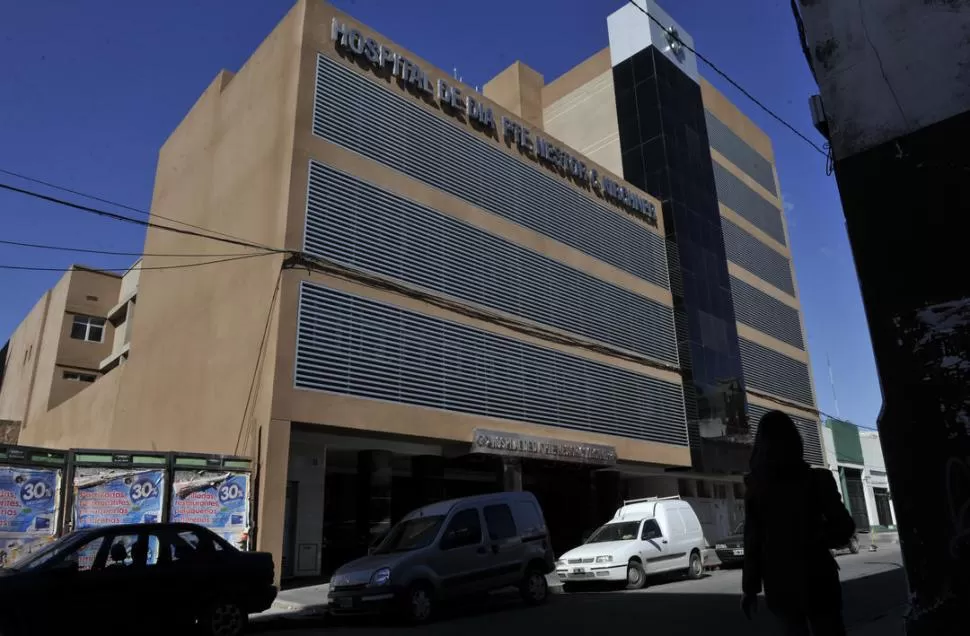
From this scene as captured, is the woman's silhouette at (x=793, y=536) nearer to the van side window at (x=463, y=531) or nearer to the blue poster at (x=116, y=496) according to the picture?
the van side window at (x=463, y=531)

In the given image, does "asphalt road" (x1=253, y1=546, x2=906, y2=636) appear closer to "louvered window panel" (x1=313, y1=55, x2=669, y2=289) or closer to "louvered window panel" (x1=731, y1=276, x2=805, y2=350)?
"louvered window panel" (x1=313, y1=55, x2=669, y2=289)

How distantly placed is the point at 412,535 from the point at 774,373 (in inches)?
1067

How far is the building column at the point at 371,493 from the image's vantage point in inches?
754

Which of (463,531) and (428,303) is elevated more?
(428,303)

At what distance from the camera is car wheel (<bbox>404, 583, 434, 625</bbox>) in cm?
1005

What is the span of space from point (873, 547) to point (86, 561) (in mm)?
27993

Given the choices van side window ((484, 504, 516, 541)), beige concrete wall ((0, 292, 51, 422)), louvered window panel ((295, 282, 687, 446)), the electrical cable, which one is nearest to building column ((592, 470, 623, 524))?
louvered window panel ((295, 282, 687, 446))

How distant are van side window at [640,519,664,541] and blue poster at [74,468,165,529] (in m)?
10.5

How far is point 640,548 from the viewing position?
15.4 m

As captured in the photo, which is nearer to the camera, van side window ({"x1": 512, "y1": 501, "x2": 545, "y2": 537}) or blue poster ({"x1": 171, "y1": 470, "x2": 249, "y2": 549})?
van side window ({"x1": 512, "y1": 501, "x2": 545, "y2": 537})

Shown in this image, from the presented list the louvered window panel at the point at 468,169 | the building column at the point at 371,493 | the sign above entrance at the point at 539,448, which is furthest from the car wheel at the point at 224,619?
the louvered window panel at the point at 468,169

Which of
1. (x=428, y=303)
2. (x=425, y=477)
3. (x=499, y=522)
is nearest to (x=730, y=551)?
(x=425, y=477)

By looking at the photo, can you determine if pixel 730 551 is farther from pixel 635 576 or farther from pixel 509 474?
pixel 509 474

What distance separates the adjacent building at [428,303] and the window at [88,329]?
431 cm
